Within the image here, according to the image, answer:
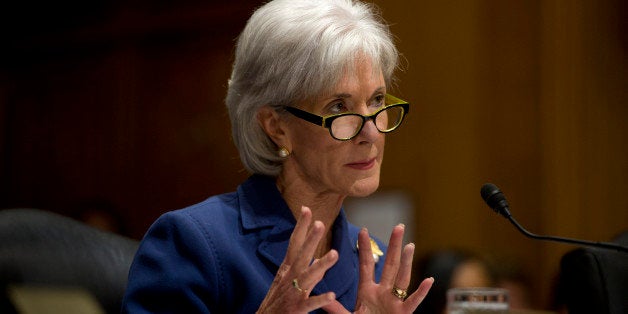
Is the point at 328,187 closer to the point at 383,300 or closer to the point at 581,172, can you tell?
the point at 383,300

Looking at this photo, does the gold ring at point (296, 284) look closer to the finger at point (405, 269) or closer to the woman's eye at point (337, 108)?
the finger at point (405, 269)

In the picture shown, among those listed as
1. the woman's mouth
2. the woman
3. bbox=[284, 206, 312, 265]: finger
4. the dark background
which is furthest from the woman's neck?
the dark background

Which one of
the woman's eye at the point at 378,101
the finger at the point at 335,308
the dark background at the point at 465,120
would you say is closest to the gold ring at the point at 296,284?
the finger at the point at 335,308

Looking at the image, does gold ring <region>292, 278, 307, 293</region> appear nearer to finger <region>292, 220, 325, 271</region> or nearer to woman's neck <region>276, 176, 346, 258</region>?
finger <region>292, 220, 325, 271</region>

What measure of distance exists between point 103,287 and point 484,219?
3.00 metres

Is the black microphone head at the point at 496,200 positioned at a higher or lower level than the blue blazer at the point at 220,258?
higher

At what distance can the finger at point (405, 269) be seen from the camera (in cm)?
166

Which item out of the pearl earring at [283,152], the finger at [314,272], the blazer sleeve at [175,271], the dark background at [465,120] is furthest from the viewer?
the dark background at [465,120]

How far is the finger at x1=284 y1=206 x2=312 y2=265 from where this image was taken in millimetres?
1517

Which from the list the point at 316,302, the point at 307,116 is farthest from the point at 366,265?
the point at 307,116

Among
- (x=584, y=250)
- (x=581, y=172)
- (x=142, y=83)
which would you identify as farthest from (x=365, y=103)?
(x=142, y=83)

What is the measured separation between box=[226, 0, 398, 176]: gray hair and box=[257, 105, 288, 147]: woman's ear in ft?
0.04

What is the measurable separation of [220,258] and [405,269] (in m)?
0.35

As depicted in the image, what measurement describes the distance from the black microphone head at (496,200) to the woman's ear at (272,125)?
45 cm
